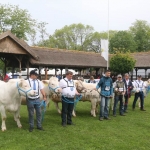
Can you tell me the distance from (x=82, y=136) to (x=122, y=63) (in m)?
26.6

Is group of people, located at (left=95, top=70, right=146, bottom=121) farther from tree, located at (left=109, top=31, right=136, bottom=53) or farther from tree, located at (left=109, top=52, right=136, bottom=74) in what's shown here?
tree, located at (left=109, top=31, right=136, bottom=53)

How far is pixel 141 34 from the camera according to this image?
215 feet

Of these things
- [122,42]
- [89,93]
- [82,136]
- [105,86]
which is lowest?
[82,136]

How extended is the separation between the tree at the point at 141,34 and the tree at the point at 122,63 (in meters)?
31.1

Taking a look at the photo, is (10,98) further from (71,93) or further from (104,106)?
(104,106)

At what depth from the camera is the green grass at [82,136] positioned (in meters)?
6.30

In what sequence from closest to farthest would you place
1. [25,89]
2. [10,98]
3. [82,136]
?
[82,136] < [25,89] < [10,98]

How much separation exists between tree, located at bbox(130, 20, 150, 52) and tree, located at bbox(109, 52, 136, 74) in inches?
1225

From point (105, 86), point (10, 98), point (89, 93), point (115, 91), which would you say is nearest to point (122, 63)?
point (115, 91)

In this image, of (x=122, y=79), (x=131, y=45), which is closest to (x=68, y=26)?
(x=131, y=45)

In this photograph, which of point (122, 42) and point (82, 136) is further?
point (122, 42)

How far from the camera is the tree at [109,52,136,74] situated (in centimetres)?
3256

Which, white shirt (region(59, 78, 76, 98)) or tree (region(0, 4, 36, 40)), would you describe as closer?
white shirt (region(59, 78, 76, 98))

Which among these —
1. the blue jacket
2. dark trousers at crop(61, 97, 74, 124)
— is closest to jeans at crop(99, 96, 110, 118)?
the blue jacket
